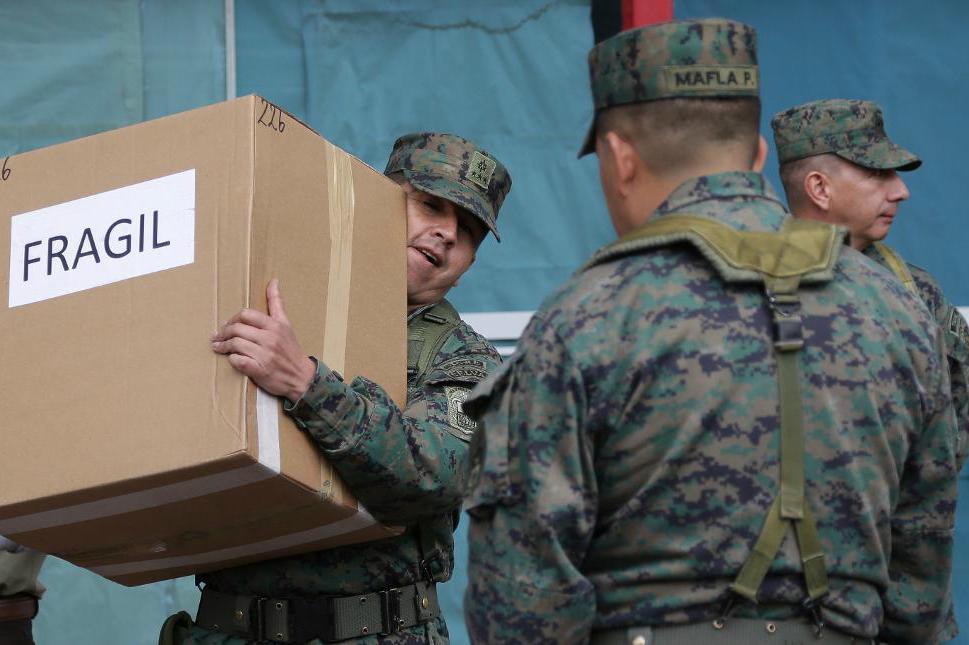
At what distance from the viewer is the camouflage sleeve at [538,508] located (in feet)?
6.37

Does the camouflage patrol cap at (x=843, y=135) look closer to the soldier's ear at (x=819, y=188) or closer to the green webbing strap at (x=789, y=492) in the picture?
the soldier's ear at (x=819, y=188)

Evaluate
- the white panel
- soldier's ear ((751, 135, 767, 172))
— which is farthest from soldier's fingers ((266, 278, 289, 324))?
the white panel

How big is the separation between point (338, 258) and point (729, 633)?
1.15 m

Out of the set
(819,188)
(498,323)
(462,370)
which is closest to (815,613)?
(462,370)

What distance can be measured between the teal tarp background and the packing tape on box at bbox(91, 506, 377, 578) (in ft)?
6.99

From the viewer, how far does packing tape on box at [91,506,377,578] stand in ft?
8.97

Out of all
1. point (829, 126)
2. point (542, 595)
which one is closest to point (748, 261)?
point (542, 595)

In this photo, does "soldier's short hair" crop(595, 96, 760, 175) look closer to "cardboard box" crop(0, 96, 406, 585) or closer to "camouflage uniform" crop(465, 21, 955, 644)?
"camouflage uniform" crop(465, 21, 955, 644)

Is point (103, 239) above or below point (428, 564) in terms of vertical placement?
above

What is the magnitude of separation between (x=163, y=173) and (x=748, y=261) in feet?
3.78

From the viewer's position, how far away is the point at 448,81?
4.99m

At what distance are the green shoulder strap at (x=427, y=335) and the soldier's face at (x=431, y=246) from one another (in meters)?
0.03

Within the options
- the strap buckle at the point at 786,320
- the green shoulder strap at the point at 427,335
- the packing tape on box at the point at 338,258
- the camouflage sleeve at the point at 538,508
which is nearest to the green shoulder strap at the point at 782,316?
the strap buckle at the point at 786,320

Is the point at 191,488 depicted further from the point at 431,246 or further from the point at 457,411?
the point at 431,246
